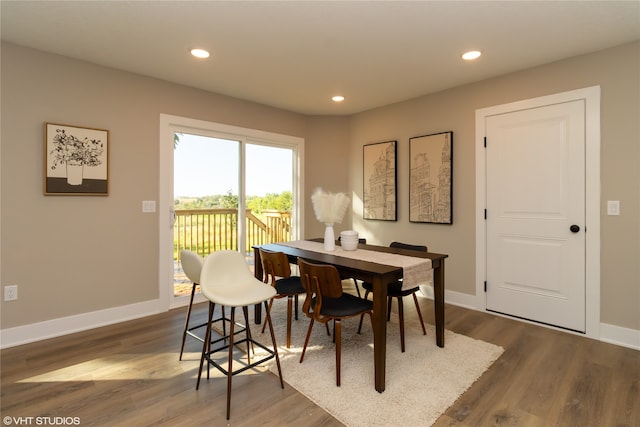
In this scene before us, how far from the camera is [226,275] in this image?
216cm

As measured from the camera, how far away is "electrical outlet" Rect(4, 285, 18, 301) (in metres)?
2.66

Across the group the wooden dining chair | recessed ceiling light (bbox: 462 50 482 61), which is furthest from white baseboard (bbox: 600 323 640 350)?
recessed ceiling light (bbox: 462 50 482 61)

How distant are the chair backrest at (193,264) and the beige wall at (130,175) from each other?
4.45ft

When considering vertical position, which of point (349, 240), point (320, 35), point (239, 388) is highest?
point (320, 35)

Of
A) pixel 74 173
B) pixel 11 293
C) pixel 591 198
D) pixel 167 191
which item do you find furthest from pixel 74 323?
pixel 591 198

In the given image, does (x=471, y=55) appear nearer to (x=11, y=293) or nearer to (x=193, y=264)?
(x=193, y=264)

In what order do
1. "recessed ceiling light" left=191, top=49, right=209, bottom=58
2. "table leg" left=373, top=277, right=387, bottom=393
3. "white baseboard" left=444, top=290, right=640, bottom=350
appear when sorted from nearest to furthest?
1. "table leg" left=373, top=277, right=387, bottom=393
2. "white baseboard" left=444, top=290, right=640, bottom=350
3. "recessed ceiling light" left=191, top=49, right=209, bottom=58

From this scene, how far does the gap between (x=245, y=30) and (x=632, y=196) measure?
334 centimetres

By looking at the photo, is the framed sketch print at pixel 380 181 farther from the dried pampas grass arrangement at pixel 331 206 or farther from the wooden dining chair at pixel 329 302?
the wooden dining chair at pixel 329 302

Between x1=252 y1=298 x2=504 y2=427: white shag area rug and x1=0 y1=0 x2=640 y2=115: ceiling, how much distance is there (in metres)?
2.45

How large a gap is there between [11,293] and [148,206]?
4.17 ft

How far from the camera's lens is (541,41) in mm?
2602

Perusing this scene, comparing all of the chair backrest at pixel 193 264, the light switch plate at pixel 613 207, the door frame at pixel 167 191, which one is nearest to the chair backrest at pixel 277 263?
the chair backrest at pixel 193 264

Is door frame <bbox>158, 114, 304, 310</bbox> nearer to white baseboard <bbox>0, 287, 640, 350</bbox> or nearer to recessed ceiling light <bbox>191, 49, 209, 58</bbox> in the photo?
white baseboard <bbox>0, 287, 640, 350</bbox>
